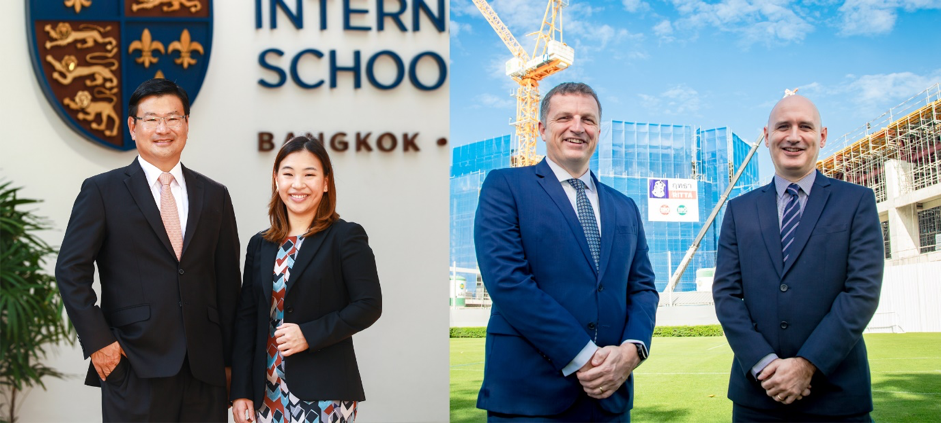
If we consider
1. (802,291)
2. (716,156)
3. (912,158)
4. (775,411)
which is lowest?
(775,411)

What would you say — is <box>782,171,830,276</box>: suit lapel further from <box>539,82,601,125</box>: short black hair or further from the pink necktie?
the pink necktie

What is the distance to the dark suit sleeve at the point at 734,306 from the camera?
2.07 metres

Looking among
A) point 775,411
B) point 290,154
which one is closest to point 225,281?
point 290,154

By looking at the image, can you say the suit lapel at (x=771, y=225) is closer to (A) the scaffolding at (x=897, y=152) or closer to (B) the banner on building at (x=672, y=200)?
(A) the scaffolding at (x=897, y=152)

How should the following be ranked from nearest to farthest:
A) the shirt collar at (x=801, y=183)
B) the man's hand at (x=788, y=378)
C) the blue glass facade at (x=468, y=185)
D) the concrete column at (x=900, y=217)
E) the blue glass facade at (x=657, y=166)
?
the man's hand at (x=788, y=378)
the shirt collar at (x=801, y=183)
the concrete column at (x=900, y=217)
the blue glass facade at (x=468, y=185)
the blue glass facade at (x=657, y=166)

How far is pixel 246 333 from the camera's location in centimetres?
218

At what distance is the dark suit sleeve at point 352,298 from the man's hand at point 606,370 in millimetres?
655

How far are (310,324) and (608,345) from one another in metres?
0.83

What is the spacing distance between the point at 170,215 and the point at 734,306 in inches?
68.1

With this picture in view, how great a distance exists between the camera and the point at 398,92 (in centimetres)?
324

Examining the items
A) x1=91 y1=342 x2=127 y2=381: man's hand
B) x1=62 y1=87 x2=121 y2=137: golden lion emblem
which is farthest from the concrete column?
x1=91 y1=342 x2=127 y2=381: man's hand

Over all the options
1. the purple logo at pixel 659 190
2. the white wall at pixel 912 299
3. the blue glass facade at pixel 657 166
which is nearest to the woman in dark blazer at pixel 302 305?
the white wall at pixel 912 299

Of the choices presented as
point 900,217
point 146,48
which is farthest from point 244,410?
point 900,217

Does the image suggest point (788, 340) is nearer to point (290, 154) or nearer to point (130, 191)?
point (290, 154)
